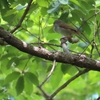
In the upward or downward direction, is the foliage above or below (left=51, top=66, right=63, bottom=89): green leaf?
above

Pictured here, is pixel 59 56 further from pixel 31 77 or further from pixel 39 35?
pixel 31 77

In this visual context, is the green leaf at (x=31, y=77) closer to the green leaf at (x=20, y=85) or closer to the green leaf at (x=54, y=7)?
the green leaf at (x=20, y=85)

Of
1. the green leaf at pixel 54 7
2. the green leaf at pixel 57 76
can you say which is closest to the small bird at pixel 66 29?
the green leaf at pixel 54 7

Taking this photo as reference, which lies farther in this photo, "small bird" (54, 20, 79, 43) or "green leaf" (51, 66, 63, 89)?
"green leaf" (51, 66, 63, 89)

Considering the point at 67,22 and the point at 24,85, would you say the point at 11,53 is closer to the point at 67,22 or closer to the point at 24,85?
the point at 24,85

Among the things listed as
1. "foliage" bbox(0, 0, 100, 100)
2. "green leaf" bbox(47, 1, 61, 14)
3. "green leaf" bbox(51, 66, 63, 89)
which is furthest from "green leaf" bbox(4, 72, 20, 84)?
"green leaf" bbox(47, 1, 61, 14)

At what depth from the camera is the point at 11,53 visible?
2.60 metres

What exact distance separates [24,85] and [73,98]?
149cm

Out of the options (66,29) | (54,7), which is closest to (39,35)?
(66,29)

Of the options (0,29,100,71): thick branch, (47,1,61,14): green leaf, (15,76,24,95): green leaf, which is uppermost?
(47,1,61,14): green leaf

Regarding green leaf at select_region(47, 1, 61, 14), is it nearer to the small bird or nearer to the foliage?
the foliage

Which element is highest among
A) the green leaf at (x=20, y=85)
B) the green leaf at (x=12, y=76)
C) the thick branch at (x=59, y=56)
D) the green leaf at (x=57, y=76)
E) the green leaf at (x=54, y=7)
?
the green leaf at (x=54, y=7)

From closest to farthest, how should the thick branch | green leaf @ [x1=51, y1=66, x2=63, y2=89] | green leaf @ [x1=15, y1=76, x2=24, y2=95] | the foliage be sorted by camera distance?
the thick branch < the foliage < green leaf @ [x1=15, y1=76, x2=24, y2=95] < green leaf @ [x1=51, y1=66, x2=63, y2=89]

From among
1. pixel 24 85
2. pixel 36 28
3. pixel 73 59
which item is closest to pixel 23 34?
pixel 36 28
